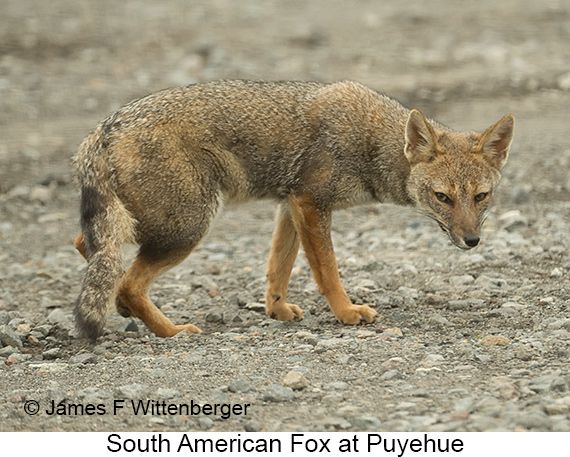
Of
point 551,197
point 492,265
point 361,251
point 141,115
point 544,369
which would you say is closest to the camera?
point 544,369

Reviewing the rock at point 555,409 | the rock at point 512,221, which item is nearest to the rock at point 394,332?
the rock at point 555,409

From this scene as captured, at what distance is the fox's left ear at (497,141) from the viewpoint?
7664 mm

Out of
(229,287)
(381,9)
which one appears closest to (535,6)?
(381,9)

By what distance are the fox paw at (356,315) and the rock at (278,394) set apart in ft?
6.30

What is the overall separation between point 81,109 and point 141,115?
9567 millimetres

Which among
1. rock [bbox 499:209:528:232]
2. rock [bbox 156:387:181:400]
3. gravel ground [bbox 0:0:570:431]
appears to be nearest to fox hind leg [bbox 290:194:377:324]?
gravel ground [bbox 0:0:570:431]

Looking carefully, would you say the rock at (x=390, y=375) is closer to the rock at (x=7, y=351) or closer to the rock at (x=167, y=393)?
the rock at (x=167, y=393)

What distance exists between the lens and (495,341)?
6660mm

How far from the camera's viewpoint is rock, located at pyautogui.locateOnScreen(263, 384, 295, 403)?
570 cm

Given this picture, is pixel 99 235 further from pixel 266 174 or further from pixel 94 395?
pixel 94 395

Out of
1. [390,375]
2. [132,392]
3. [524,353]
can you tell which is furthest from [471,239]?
[132,392]

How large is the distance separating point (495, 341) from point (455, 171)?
5.12 feet

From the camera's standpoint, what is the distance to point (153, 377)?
6.18m

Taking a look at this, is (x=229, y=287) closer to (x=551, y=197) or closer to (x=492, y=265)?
(x=492, y=265)
